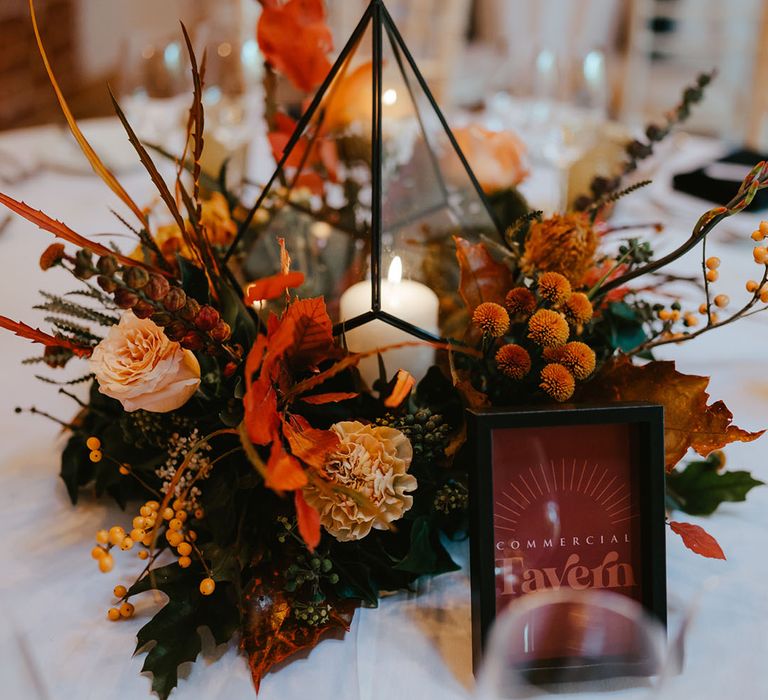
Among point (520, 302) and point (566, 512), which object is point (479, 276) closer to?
point (520, 302)

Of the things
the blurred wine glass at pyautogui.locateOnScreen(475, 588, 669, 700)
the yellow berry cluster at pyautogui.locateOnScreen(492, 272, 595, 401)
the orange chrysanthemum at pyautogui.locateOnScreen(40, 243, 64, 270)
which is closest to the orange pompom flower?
the yellow berry cluster at pyautogui.locateOnScreen(492, 272, 595, 401)

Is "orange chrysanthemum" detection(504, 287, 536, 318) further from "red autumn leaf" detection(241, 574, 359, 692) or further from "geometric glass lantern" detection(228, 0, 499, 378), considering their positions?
"red autumn leaf" detection(241, 574, 359, 692)

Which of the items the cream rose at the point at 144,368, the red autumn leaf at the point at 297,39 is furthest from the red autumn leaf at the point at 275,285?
the red autumn leaf at the point at 297,39

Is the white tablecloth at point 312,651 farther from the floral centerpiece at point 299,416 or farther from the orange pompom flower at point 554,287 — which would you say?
the orange pompom flower at point 554,287

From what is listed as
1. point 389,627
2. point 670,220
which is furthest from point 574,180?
point 389,627

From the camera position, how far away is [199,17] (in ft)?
12.1

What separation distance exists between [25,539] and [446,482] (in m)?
0.36

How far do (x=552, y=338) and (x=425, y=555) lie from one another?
19 cm

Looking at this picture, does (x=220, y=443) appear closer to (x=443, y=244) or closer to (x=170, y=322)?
(x=170, y=322)

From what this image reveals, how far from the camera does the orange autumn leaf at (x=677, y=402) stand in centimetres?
56

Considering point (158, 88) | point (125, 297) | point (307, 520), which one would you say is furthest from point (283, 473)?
point (158, 88)

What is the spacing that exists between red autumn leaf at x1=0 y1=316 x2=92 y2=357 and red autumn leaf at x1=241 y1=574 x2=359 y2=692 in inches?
9.2

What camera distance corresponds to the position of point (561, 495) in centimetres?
53

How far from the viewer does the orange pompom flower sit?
22.3 inches
